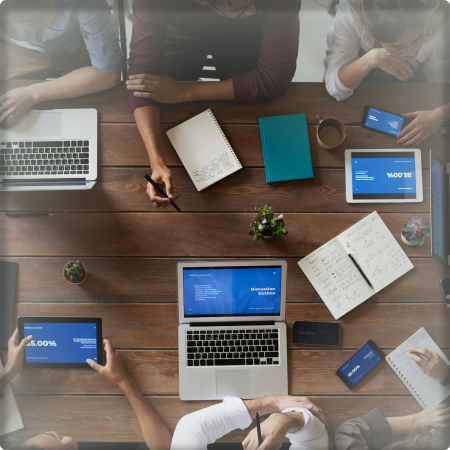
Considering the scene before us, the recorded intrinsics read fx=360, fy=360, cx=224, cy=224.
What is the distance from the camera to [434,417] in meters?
1.31

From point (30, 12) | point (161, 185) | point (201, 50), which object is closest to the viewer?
point (30, 12)

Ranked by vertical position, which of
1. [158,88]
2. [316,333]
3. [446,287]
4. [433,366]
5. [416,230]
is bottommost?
[433,366]

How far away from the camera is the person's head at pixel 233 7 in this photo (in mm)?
1266

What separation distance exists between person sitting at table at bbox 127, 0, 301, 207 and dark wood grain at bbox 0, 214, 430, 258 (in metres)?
0.12

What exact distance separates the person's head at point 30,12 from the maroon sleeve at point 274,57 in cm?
69

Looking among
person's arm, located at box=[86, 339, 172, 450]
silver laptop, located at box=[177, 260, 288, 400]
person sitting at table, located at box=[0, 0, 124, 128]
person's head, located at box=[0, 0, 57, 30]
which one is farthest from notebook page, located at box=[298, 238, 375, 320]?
person's head, located at box=[0, 0, 57, 30]

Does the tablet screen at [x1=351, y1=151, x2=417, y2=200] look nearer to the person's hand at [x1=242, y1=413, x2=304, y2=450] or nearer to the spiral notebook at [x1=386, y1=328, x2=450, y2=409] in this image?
the spiral notebook at [x1=386, y1=328, x2=450, y2=409]

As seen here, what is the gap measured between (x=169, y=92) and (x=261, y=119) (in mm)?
363

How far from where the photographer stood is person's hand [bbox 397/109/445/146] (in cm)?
139

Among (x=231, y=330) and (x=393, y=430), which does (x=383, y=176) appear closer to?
(x=231, y=330)

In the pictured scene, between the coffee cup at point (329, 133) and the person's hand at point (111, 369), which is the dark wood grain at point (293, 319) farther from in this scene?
the coffee cup at point (329, 133)

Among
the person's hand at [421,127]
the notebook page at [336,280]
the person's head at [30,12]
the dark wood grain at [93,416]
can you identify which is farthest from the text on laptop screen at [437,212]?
the person's head at [30,12]

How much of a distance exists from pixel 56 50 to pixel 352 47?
1.16 m

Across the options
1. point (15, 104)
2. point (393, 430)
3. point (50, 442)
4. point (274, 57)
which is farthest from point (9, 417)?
point (274, 57)
